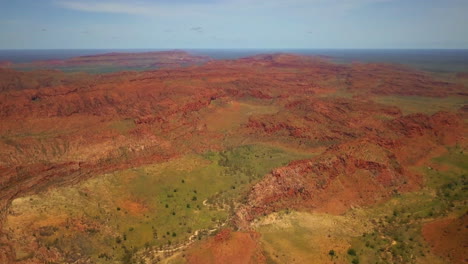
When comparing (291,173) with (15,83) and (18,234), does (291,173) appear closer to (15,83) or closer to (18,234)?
(18,234)

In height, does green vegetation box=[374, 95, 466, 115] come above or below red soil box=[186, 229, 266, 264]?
above

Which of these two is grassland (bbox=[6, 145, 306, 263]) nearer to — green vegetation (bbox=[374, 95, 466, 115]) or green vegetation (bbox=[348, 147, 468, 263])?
green vegetation (bbox=[348, 147, 468, 263])

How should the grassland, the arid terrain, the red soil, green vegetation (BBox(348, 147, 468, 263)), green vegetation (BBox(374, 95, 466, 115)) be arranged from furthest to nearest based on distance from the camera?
green vegetation (BBox(374, 95, 466, 115)) < the grassland < the arid terrain < green vegetation (BBox(348, 147, 468, 263)) < the red soil

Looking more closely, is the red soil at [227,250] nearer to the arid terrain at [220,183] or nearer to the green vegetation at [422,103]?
the arid terrain at [220,183]

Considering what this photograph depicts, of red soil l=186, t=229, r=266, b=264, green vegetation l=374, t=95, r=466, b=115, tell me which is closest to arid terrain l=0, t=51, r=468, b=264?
red soil l=186, t=229, r=266, b=264

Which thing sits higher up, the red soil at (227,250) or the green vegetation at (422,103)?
the green vegetation at (422,103)

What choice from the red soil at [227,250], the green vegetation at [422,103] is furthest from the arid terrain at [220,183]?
the green vegetation at [422,103]

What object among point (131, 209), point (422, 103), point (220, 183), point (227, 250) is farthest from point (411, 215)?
point (422, 103)
